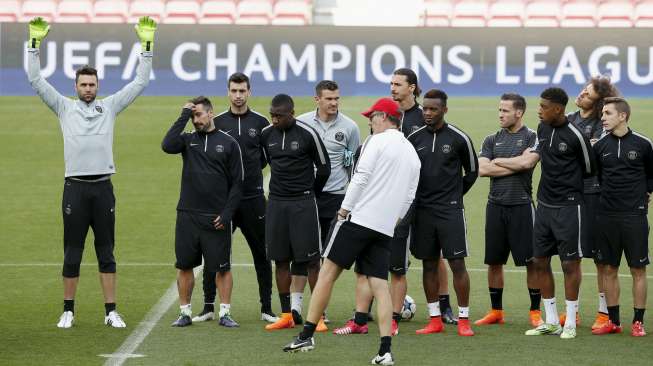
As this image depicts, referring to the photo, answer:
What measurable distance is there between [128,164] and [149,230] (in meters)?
5.76

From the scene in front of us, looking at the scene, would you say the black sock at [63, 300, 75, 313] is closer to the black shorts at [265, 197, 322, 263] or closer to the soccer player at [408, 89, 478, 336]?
the black shorts at [265, 197, 322, 263]

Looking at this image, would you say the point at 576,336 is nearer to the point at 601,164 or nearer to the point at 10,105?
the point at 601,164

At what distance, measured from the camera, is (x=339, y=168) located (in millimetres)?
11492

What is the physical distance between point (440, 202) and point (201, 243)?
2046 mm

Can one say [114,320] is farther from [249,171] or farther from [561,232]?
[561,232]

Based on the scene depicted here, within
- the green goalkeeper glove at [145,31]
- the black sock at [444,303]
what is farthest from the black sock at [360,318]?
the green goalkeeper glove at [145,31]

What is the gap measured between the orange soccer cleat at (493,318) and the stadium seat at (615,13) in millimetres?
23624

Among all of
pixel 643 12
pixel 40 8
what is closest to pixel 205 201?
pixel 40 8

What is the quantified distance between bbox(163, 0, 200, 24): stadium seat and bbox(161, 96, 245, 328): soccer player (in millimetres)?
23189

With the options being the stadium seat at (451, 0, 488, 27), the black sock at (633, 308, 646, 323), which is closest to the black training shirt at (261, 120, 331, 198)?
the black sock at (633, 308, 646, 323)

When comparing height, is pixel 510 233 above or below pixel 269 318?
above

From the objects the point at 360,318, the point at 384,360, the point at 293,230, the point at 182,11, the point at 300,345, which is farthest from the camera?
the point at 182,11

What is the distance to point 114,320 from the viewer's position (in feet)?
35.7

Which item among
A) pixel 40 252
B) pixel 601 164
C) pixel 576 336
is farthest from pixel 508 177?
pixel 40 252
